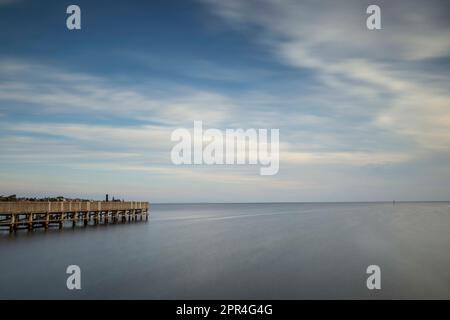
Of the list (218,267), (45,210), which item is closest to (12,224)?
(45,210)

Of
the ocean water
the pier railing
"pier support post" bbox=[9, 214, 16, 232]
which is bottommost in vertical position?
the ocean water

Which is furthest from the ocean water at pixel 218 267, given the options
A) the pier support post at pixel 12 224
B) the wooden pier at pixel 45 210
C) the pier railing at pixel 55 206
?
the pier railing at pixel 55 206

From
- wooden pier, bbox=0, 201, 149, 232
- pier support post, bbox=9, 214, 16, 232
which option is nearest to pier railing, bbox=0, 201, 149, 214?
wooden pier, bbox=0, 201, 149, 232

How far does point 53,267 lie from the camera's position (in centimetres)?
2089

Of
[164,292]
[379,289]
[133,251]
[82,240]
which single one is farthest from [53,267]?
[379,289]

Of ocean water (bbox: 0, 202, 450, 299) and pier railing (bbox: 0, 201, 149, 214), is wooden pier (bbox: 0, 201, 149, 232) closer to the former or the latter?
pier railing (bbox: 0, 201, 149, 214)

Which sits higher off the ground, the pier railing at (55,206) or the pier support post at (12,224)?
the pier railing at (55,206)

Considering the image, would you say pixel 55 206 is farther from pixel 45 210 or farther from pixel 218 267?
pixel 218 267

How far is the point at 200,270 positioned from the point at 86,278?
5.88 metres

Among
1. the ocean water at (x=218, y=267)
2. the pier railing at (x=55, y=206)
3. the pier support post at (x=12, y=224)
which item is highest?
the pier railing at (x=55, y=206)

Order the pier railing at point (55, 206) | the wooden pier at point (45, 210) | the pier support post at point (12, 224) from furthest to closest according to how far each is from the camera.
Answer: the pier support post at point (12, 224)
the wooden pier at point (45, 210)
the pier railing at point (55, 206)

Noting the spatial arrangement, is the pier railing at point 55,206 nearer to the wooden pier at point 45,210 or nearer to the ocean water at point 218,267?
the wooden pier at point 45,210
